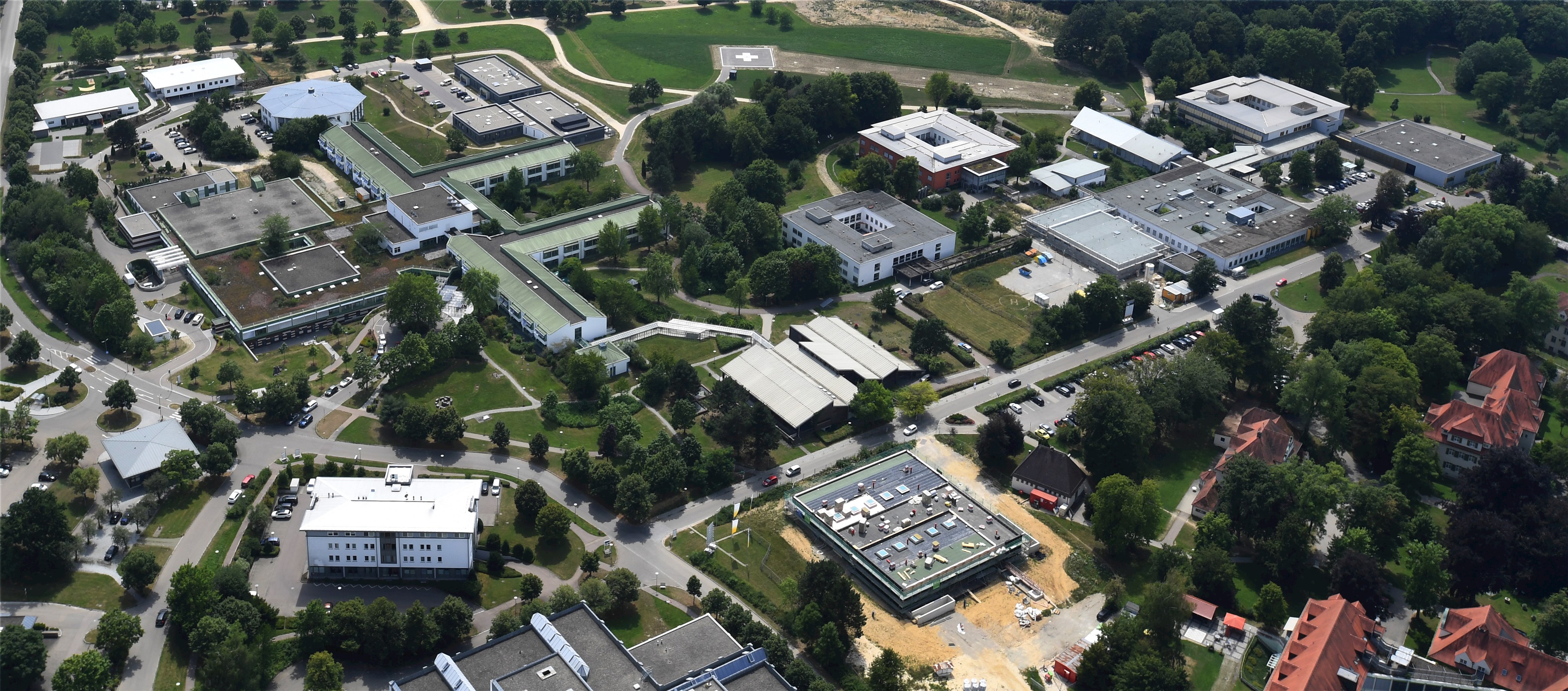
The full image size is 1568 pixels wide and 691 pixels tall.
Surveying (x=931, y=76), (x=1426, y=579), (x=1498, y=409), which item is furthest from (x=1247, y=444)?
(x=931, y=76)

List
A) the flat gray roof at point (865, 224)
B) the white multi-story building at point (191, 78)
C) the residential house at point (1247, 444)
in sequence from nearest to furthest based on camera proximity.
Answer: the residential house at point (1247, 444) → the flat gray roof at point (865, 224) → the white multi-story building at point (191, 78)

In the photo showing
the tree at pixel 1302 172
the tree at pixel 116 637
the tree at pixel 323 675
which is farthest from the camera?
the tree at pixel 1302 172

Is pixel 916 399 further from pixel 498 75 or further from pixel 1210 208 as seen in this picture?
pixel 498 75

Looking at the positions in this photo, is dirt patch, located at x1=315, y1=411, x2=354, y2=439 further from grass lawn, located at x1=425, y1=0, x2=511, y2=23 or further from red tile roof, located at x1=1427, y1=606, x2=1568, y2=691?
grass lawn, located at x1=425, y1=0, x2=511, y2=23

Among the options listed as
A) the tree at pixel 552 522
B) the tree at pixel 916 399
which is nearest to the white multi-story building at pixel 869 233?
the tree at pixel 916 399

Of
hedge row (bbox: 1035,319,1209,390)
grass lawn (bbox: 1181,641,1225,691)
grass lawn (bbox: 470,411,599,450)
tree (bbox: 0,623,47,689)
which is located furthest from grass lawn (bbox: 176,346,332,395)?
grass lawn (bbox: 1181,641,1225,691)

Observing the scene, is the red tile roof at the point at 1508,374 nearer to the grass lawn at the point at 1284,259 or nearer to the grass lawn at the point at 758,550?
the grass lawn at the point at 1284,259
